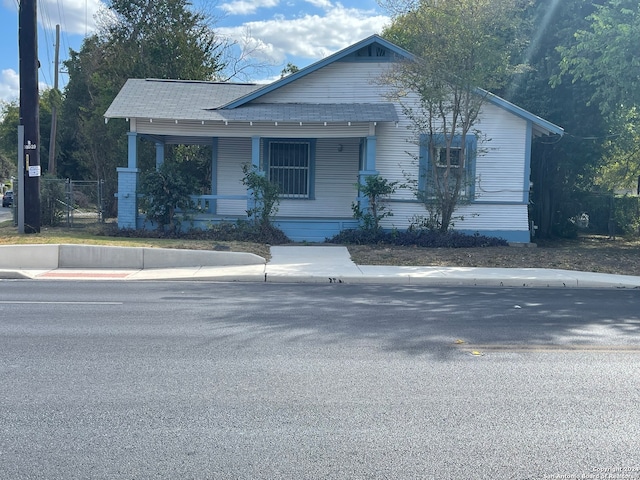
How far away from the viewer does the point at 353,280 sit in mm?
12742

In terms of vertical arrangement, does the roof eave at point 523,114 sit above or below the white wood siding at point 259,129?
above

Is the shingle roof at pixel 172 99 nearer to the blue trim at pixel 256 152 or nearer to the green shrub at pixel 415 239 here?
the blue trim at pixel 256 152

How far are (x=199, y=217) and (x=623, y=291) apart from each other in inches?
457

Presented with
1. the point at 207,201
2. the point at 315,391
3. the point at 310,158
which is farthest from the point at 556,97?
the point at 315,391

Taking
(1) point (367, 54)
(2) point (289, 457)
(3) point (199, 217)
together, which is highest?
(1) point (367, 54)

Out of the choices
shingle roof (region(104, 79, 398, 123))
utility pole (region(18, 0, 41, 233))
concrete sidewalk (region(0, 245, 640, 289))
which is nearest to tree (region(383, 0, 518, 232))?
shingle roof (region(104, 79, 398, 123))

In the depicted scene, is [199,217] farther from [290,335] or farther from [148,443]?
[148,443]

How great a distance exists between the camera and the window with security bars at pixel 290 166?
20.5 m

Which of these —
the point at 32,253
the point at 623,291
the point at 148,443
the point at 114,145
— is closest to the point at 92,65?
the point at 114,145

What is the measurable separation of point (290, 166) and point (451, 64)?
642 centimetres

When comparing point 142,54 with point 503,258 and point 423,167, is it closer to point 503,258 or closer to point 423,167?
point 423,167

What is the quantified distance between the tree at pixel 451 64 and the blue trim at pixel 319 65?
663 millimetres

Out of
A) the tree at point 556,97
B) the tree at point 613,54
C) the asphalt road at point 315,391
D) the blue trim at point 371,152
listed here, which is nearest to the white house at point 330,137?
the blue trim at point 371,152

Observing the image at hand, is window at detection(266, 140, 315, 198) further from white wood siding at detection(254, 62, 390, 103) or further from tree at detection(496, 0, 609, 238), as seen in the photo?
tree at detection(496, 0, 609, 238)
